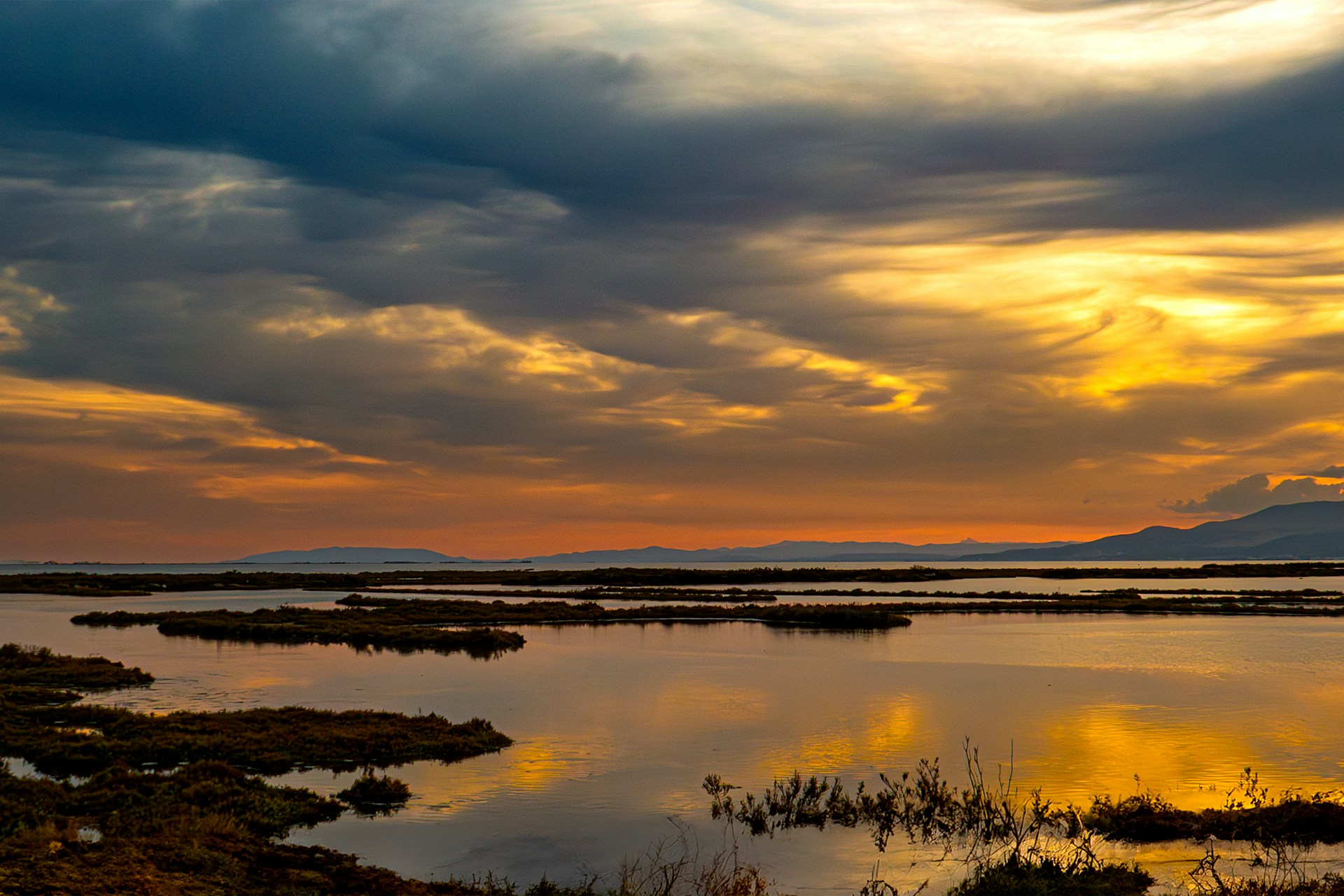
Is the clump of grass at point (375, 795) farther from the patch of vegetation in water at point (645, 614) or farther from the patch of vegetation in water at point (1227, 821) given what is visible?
the patch of vegetation in water at point (645, 614)

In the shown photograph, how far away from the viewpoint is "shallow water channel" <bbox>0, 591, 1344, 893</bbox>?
17.5m

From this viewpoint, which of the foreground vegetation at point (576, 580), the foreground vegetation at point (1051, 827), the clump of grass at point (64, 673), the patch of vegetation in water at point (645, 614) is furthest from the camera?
the foreground vegetation at point (576, 580)

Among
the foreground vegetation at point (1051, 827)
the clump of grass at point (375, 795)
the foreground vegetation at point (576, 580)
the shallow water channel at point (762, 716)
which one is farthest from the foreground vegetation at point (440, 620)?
the foreground vegetation at point (576, 580)

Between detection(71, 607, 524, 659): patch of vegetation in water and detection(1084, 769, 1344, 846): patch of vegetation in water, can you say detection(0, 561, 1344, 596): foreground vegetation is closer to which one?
detection(71, 607, 524, 659): patch of vegetation in water

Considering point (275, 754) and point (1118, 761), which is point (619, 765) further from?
point (1118, 761)

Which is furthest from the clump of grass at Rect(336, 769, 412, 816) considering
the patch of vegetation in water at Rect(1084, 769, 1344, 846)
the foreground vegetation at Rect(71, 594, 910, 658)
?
the foreground vegetation at Rect(71, 594, 910, 658)

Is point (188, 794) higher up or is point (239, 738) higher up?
point (188, 794)

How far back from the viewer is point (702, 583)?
12800 cm

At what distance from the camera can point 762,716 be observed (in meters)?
30.1

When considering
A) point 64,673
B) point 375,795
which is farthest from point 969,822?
point 64,673

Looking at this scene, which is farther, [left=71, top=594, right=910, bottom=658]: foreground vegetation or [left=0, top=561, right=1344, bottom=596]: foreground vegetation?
[left=0, top=561, right=1344, bottom=596]: foreground vegetation

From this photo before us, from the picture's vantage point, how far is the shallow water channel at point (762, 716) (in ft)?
57.6

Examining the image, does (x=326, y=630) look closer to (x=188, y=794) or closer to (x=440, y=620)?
(x=440, y=620)

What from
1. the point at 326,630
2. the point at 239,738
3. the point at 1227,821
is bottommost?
the point at 326,630
